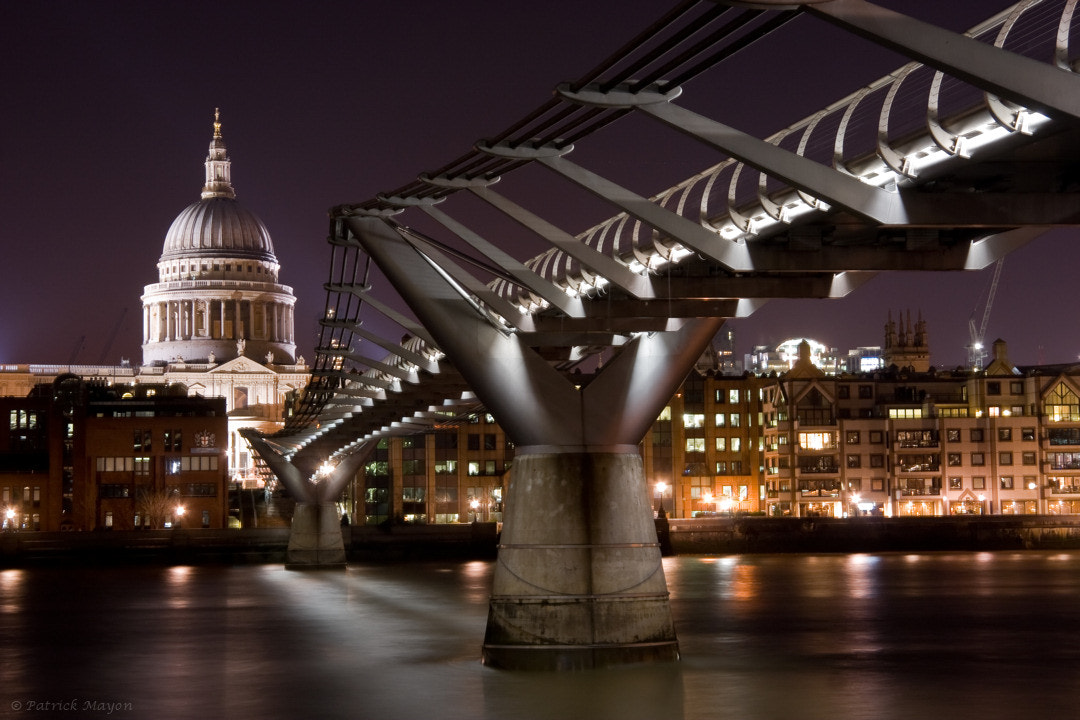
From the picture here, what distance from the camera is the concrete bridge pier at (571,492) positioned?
103 feet

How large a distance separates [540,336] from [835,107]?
487 inches

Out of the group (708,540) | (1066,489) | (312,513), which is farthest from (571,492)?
(1066,489)

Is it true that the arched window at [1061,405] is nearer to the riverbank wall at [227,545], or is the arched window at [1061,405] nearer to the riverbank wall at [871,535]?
the riverbank wall at [871,535]

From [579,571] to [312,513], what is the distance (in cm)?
6008

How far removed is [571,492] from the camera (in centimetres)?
3183

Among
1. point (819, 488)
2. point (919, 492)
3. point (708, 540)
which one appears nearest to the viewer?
point (708, 540)

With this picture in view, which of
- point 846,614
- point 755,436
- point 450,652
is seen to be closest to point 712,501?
point 755,436

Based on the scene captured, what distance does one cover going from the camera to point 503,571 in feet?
106

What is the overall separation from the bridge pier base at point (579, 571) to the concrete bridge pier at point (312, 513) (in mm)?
54900

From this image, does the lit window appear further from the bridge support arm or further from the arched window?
the bridge support arm

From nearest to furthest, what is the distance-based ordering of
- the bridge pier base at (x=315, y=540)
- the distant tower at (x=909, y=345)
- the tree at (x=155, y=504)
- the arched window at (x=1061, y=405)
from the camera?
1. the bridge pier base at (x=315, y=540)
2. the arched window at (x=1061, y=405)
3. the tree at (x=155, y=504)
4. the distant tower at (x=909, y=345)

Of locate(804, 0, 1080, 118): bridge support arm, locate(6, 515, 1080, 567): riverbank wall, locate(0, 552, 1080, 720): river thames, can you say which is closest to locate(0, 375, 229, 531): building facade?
locate(6, 515, 1080, 567): riverbank wall

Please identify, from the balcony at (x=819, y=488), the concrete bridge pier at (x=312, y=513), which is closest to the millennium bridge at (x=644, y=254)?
the concrete bridge pier at (x=312, y=513)

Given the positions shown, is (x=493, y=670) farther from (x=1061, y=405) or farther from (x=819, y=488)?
(x=1061, y=405)
